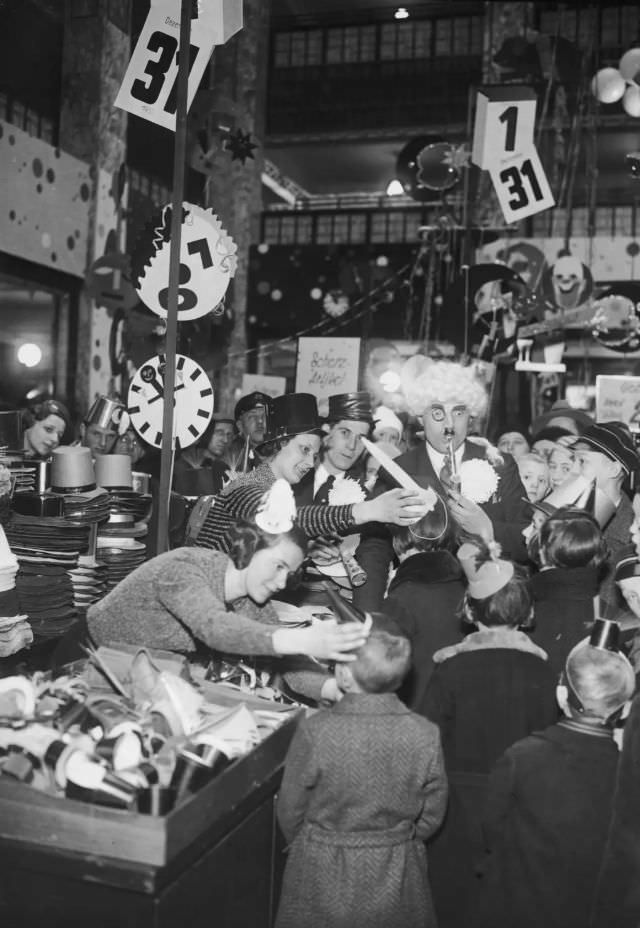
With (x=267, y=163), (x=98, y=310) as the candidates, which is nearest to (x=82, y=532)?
(x=98, y=310)

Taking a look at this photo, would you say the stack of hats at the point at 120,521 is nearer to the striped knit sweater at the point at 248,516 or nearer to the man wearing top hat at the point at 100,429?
the striped knit sweater at the point at 248,516

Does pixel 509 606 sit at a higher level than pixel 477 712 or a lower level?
higher

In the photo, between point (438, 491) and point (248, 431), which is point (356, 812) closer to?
point (438, 491)

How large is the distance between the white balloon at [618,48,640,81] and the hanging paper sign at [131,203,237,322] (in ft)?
19.7

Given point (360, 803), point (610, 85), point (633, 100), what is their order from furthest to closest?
point (610, 85) < point (633, 100) < point (360, 803)

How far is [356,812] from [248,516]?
1172 mm

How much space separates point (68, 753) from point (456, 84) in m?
13.9

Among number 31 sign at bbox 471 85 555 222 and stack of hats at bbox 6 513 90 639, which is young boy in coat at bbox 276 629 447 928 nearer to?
stack of hats at bbox 6 513 90 639

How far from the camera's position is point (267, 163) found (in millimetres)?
16422

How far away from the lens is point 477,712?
105 inches

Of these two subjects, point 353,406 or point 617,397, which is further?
point 617,397

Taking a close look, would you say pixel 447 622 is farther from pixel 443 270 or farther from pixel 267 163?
pixel 267 163

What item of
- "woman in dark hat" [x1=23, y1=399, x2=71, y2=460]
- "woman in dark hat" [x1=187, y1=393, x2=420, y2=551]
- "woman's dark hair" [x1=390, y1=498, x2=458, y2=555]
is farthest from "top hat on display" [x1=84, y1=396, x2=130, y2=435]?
"woman's dark hair" [x1=390, y1=498, x2=458, y2=555]

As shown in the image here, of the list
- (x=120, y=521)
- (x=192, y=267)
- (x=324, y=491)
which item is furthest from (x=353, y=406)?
(x=120, y=521)
